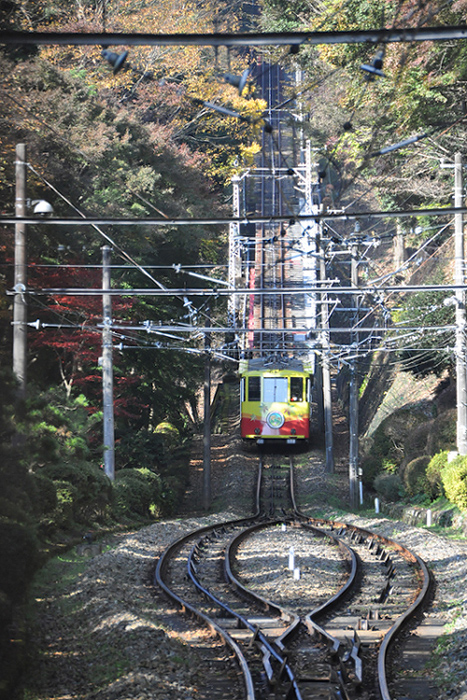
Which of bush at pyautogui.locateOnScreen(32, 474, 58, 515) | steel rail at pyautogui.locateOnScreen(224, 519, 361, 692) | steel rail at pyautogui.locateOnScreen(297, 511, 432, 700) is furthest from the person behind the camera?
bush at pyautogui.locateOnScreen(32, 474, 58, 515)

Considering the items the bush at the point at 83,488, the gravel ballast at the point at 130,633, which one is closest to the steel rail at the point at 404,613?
the gravel ballast at the point at 130,633

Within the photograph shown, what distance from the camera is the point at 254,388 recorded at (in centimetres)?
2961

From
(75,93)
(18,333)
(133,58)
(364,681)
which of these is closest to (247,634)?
(364,681)

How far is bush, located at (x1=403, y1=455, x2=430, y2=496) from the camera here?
23.7 m

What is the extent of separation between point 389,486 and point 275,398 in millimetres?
5493

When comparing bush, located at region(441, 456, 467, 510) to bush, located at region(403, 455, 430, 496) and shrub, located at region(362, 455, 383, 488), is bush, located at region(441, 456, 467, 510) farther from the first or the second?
shrub, located at region(362, 455, 383, 488)

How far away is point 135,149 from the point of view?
88.4 ft

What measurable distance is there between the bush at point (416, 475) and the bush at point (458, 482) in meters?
3.80

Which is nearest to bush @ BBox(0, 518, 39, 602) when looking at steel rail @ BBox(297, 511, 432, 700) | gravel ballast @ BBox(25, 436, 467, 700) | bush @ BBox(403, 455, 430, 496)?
gravel ballast @ BBox(25, 436, 467, 700)

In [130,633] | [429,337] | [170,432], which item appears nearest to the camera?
[130,633]

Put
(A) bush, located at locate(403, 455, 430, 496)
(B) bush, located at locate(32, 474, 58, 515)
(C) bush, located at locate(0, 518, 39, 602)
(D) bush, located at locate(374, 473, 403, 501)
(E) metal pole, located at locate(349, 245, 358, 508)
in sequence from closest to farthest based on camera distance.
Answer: (C) bush, located at locate(0, 518, 39, 602), (B) bush, located at locate(32, 474, 58, 515), (A) bush, located at locate(403, 455, 430, 496), (E) metal pole, located at locate(349, 245, 358, 508), (D) bush, located at locate(374, 473, 403, 501)

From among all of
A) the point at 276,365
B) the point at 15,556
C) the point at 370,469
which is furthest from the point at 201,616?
the point at 370,469

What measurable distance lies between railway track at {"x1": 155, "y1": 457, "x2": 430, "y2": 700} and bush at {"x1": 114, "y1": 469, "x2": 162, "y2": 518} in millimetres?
3061

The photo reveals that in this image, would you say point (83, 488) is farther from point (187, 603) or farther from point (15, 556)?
point (15, 556)
